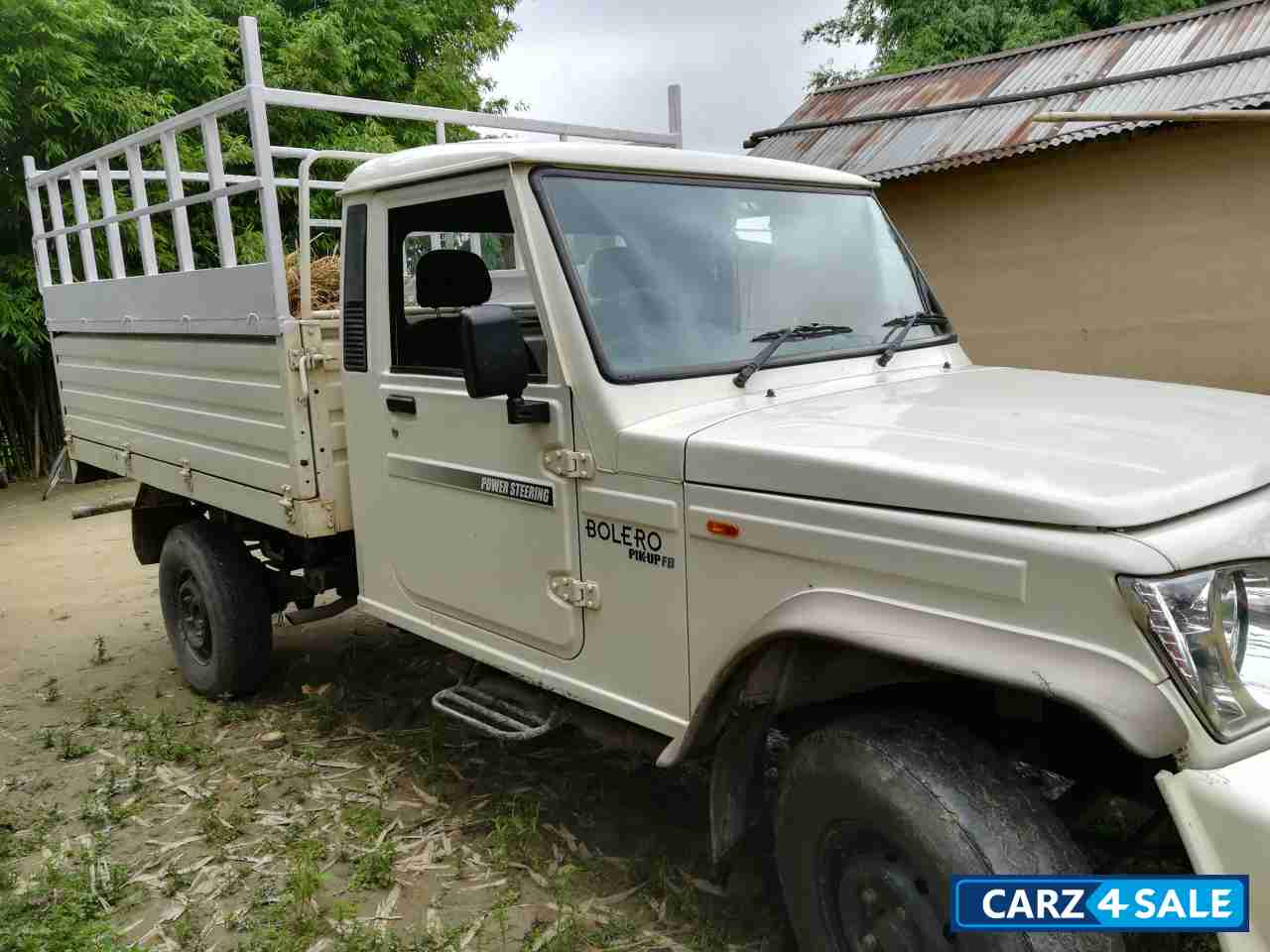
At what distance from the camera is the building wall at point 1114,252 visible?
7426mm

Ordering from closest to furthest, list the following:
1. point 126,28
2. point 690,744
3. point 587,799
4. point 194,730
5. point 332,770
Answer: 1. point 690,744
2. point 587,799
3. point 332,770
4. point 194,730
5. point 126,28

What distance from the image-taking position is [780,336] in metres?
3.13

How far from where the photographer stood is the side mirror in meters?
2.71

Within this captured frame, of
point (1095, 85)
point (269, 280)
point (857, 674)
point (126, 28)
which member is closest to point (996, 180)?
point (1095, 85)

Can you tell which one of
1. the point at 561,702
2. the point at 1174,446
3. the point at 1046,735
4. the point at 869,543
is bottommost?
the point at 561,702

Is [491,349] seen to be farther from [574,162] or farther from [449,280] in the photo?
[449,280]

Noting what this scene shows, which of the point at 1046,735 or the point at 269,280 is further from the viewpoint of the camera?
the point at 269,280

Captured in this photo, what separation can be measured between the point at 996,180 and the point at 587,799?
663 centimetres

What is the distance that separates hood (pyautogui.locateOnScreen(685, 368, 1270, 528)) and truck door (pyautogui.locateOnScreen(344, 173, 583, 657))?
63cm

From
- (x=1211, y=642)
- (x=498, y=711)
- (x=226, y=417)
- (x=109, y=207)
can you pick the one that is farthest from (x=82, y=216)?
(x=1211, y=642)

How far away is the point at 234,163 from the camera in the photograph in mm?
12156

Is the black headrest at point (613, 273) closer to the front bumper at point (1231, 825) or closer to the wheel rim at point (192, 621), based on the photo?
the front bumper at point (1231, 825)

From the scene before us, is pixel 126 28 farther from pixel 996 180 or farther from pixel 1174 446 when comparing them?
pixel 1174 446

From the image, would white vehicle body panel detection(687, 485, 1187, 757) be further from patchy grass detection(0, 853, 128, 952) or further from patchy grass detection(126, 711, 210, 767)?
patchy grass detection(126, 711, 210, 767)
